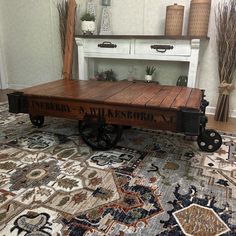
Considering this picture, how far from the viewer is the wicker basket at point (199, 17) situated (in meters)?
2.41

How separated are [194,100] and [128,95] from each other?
49cm

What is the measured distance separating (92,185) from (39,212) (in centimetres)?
34

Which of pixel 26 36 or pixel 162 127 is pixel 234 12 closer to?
pixel 162 127

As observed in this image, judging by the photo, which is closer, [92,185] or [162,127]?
[92,185]

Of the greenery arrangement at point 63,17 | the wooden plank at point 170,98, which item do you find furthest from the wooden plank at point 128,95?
the greenery arrangement at point 63,17

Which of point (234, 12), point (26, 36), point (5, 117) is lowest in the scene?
point (5, 117)

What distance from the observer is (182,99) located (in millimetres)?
1719

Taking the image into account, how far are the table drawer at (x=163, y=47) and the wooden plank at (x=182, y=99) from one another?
2.13 ft

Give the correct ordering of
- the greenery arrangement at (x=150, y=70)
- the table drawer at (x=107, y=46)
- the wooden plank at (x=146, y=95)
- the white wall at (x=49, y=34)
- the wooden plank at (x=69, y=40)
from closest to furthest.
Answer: the wooden plank at (x=146, y=95) → the table drawer at (x=107, y=46) → the white wall at (x=49, y=34) → the greenery arrangement at (x=150, y=70) → the wooden plank at (x=69, y=40)

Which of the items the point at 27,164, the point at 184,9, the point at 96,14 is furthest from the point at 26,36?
the point at 27,164

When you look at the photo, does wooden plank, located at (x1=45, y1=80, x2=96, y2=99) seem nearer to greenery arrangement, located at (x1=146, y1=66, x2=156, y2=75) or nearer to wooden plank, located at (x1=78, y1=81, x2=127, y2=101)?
wooden plank, located at (x1=78, y1=81, x2=127, y2=101)

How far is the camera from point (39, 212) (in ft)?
3.88

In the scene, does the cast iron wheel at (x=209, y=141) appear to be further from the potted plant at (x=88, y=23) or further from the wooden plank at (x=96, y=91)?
the potted plant at (x=88, y=23)

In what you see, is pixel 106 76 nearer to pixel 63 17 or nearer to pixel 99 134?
pixel 63 17
